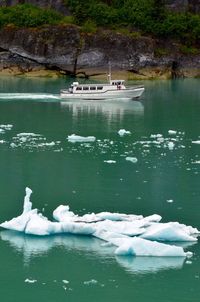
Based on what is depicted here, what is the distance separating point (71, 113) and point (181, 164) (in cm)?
1811

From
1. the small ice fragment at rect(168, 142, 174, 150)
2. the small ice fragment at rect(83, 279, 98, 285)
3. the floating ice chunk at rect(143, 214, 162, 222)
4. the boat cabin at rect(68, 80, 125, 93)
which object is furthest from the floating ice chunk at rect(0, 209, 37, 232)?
the boat cabin at rect(68, 80, 125, 93)

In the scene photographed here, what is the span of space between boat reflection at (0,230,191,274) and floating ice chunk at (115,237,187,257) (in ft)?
0.40

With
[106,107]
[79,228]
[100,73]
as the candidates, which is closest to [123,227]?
[79,228]

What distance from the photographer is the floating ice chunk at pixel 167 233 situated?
18750mm

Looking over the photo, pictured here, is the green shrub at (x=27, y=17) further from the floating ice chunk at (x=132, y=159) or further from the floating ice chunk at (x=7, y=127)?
the floating ice chunk at (x=132, y=159)

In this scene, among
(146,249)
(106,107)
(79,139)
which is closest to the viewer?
(146,249)

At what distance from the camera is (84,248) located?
18.7 meters

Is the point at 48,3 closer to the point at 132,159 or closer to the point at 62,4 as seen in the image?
the point at 62,4

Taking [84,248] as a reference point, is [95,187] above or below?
above

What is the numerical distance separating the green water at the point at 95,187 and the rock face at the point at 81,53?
87.3 feet

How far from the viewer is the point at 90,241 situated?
19.2 metres

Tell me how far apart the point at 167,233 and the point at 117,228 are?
1381 millimetres

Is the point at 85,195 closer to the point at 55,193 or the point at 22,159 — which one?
the point at 55,193

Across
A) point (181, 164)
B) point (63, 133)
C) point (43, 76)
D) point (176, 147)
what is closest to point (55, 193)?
point (181, 164)
